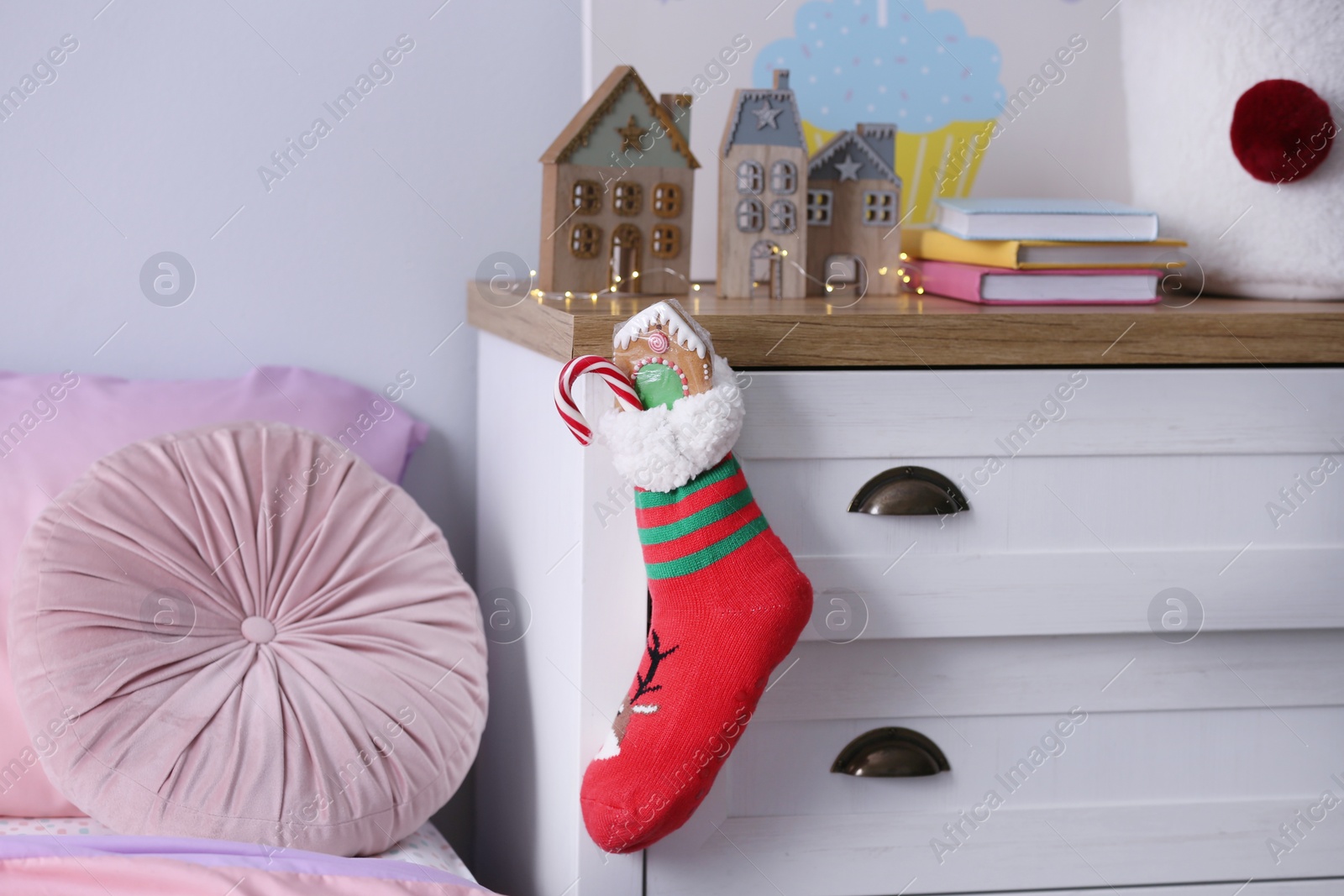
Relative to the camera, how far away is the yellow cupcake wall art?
50.1 inches

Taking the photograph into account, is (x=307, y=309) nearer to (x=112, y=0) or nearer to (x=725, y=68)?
(x=112, y=0)

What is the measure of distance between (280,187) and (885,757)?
0.88 m

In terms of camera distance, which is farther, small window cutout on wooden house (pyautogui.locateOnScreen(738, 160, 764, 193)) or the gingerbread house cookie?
small window cutout on wooden house (pyautogui.locateOnScreen(738, 160, 764, 193))

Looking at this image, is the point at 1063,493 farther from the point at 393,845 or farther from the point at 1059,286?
the point at 393,845

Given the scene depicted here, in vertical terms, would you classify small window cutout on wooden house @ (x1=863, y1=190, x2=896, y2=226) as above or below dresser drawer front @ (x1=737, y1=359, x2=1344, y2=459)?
above

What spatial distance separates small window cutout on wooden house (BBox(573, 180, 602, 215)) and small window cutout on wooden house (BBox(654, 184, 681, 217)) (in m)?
0.06

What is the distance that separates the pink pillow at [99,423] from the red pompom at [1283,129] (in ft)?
2.99

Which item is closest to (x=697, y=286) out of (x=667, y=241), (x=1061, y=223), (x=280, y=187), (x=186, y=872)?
(x=667, y=241)

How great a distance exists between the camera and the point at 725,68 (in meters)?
1.25

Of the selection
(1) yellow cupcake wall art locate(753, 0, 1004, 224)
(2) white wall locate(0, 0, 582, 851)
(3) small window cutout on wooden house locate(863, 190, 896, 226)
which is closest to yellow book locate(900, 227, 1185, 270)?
(3) small window cutout on wooden house locate(863, 190, 896, 226)

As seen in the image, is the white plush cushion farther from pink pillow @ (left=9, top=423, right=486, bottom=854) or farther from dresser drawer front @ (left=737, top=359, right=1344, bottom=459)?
pink pillow @ (left=9, top=423, right=486, bottom=854)

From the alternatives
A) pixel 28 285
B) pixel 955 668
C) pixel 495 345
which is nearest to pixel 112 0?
pixel 28 285

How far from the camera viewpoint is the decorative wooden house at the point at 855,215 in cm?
108

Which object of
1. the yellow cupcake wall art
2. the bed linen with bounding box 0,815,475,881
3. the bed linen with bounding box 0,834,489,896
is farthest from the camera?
Result: the yellow cupcake wall art
